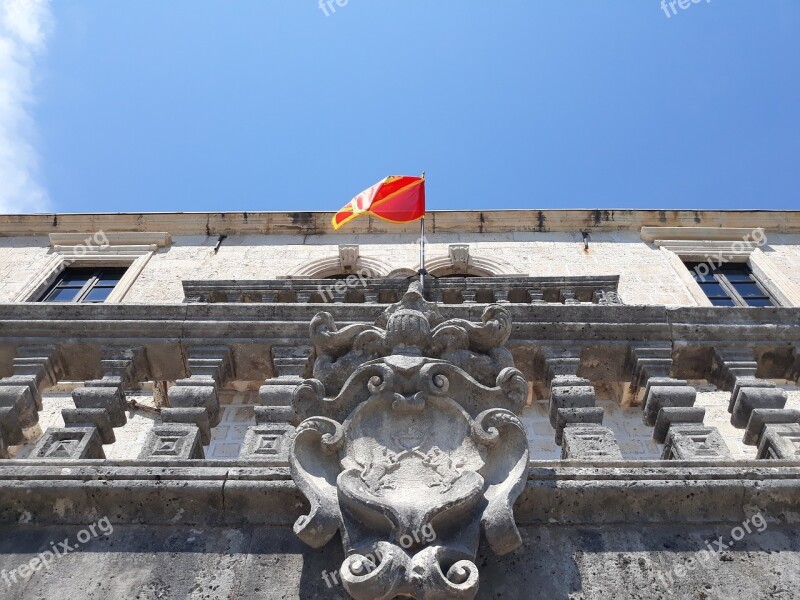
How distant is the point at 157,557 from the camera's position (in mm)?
5086

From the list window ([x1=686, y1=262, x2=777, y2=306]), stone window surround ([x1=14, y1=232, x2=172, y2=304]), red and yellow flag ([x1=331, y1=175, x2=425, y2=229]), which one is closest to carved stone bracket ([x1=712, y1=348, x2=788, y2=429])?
window ([x1=686, y1=262, x2=777, y2=306])

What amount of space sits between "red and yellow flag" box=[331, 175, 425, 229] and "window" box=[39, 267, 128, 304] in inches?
176

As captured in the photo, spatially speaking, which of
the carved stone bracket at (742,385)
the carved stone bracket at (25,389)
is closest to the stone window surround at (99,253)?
the carved stone bracket at (25,389)

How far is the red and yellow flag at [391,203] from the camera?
13773 millimetres

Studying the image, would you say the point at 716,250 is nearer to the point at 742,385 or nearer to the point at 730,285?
the point at 730,285

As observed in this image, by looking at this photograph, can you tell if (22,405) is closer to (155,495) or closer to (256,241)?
(155,495)

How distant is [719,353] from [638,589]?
362 cm

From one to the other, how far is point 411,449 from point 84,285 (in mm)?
10981

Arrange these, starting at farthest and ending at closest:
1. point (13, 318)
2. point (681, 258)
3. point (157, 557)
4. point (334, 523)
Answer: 1. point (681, 258)
2. point (13, 318)
3. point (157, 557)
4. point (334, 523)

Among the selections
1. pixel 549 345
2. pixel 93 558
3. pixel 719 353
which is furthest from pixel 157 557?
pixel 719 353

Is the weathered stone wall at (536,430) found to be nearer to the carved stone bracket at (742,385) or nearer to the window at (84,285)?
the carved stone bracket at (742,385)

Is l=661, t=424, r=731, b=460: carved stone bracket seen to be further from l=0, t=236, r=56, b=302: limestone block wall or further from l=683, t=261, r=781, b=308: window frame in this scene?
l=0, t=236, r=56, b=302: limestone block wall

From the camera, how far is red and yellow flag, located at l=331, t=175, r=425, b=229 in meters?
13.8

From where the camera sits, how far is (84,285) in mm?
14414
